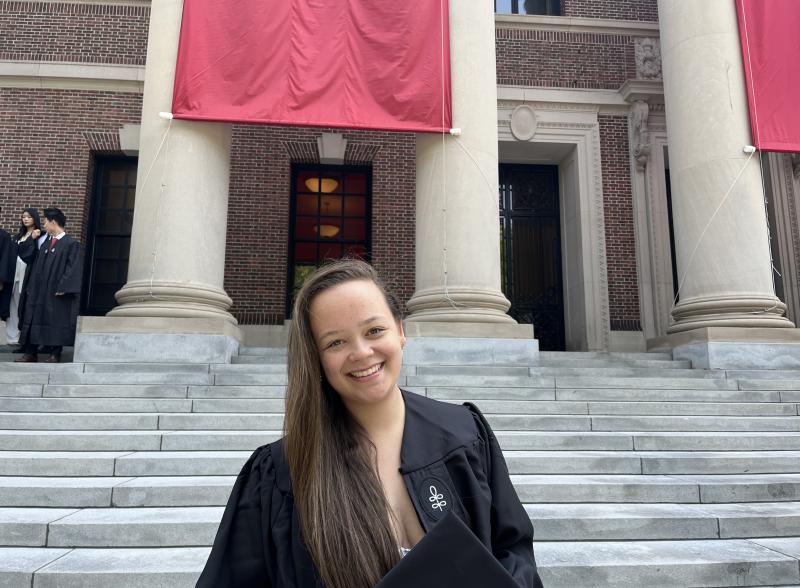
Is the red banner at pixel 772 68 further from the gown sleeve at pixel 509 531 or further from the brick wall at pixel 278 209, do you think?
the gown sleeve at pixel 509 531

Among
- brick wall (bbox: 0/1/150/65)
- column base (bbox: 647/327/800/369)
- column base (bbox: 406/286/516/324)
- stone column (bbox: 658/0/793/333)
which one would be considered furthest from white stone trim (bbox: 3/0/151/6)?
column base (bbox: 647/327/800/369)

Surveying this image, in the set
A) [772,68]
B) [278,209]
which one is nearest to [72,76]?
[278,209]

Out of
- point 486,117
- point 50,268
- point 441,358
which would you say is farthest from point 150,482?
point 486,117

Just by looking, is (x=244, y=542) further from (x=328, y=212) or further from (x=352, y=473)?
(x=328, y=212)

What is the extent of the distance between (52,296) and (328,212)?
6.61 meters

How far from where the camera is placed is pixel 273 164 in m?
13.0

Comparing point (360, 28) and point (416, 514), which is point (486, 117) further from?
point (416, 514)

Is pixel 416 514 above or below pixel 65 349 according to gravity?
below

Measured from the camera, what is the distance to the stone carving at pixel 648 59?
1354cm

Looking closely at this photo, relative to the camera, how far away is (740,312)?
28.6ft

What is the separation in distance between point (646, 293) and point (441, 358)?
23.1 feet

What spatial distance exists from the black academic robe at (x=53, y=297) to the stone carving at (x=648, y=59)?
12.1 metres

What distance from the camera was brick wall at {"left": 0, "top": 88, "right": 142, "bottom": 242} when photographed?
40.5 feet

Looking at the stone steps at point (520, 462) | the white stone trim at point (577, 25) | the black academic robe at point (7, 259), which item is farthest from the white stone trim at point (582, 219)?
the black academic robe at point (7, 259)
